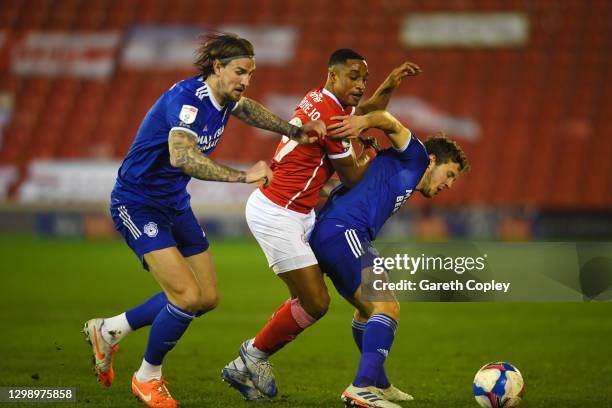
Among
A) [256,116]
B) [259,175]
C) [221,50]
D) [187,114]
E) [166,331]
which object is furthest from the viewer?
[256,116]

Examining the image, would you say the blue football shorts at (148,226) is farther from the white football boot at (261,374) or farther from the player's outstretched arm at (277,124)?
the white football boot at (261,374)

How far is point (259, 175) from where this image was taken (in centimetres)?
506

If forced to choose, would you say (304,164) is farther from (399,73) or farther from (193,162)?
(193,162)

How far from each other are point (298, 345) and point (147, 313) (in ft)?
8.80

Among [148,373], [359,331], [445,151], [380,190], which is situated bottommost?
[148,373]

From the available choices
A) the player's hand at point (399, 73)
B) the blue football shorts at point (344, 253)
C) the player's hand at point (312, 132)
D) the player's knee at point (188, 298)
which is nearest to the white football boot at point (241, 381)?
the player's knee at point (188, 298)

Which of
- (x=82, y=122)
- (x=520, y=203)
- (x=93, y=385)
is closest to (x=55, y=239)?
(x=82, y=122)

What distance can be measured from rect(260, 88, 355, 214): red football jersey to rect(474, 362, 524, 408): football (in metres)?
1.54

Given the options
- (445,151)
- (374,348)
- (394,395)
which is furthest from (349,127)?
(394,395)

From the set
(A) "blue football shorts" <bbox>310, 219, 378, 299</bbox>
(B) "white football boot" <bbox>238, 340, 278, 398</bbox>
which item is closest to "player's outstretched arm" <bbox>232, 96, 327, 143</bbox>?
(A) "blue football shorts" <bbox>310, 219, 378, 299</bbox>

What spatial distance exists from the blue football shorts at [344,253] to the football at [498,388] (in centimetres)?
93

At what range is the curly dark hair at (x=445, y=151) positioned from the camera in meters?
5.89

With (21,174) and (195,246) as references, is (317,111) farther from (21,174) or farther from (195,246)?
(21,174)

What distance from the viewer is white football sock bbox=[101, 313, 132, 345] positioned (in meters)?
6.02
